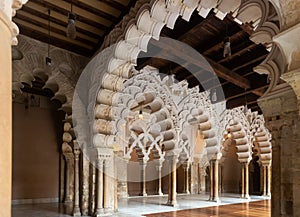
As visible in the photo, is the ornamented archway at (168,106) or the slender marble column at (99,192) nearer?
the slender marble column at (99,192)

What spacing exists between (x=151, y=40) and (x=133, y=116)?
15.9 ft

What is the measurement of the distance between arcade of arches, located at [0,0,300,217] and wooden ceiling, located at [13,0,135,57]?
0.23 meters

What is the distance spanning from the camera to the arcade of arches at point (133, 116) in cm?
227

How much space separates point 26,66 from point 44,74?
1.47 ft

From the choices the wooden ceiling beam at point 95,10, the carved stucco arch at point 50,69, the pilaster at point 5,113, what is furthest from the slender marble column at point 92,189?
the pilaster at point 5,113

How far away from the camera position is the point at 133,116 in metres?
11.0

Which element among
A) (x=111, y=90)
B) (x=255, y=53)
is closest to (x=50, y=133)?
(x=111, y=90)

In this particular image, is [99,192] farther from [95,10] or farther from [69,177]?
[95,10]

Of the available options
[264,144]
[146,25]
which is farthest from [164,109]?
[264,144]

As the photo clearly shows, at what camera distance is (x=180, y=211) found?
7781 millimetres

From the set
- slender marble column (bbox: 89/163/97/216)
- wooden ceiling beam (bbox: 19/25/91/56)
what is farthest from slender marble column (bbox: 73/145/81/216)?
wooden ceiling beam (bbox: 19/25/91/56)

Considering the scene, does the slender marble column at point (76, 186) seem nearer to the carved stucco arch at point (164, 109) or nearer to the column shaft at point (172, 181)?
the carved stucco arch at point (164, 109)

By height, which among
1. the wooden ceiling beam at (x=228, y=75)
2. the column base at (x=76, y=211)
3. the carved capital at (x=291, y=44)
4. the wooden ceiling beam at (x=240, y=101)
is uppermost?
the wooden ceiling beam at (x=228, y=75)

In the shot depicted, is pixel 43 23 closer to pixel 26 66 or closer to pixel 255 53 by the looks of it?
pixel 26 66
